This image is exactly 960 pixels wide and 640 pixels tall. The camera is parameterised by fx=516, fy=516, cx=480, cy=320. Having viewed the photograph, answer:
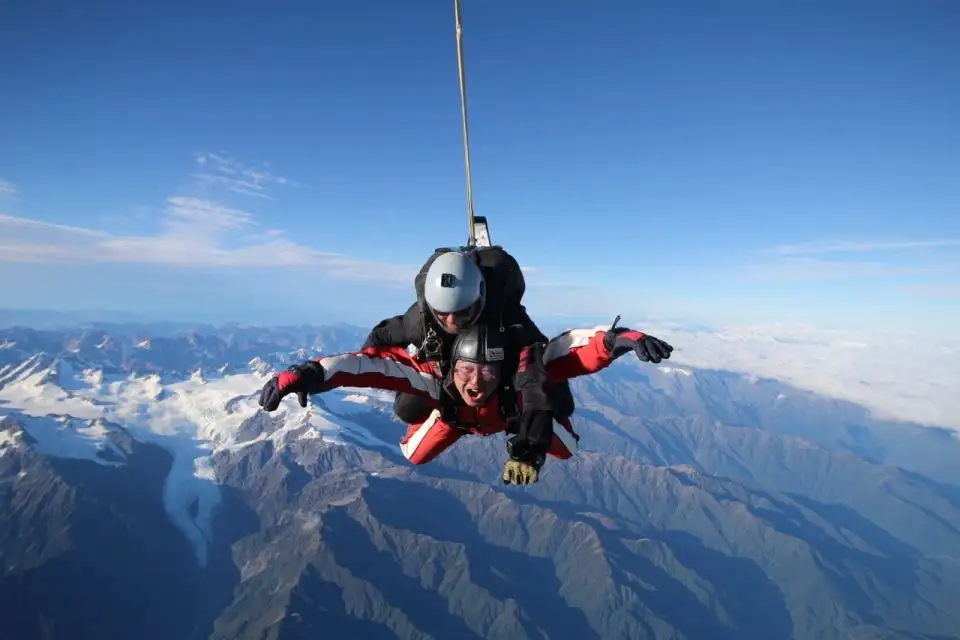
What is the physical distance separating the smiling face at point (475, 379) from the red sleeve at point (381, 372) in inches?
33.2

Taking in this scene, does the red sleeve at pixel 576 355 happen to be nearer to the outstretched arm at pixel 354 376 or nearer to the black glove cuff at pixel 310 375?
the outstretched arm at pixel 354 376

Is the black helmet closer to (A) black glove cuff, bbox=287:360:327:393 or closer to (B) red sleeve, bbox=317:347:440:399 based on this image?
(B) red sleeve, bbox=317:347:440:399

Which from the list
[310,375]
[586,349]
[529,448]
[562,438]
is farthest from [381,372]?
[562,438]

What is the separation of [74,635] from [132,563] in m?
37.7

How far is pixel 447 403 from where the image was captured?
320 inches

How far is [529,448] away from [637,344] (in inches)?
71.2

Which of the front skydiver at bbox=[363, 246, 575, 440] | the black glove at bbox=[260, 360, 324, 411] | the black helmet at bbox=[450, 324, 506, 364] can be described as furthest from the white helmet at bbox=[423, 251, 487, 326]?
the black glove at bbox=[260, 360, 324, 411]

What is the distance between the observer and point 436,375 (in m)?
8.05

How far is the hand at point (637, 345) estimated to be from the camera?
18.8ft

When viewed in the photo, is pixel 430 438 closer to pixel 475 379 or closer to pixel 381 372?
pixel 381 372

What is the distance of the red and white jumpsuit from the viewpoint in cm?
681

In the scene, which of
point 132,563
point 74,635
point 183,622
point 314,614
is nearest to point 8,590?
point 74,635

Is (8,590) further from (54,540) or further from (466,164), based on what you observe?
(466,164)

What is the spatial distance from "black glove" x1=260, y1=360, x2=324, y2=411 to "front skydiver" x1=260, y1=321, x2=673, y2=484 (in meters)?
0.01
